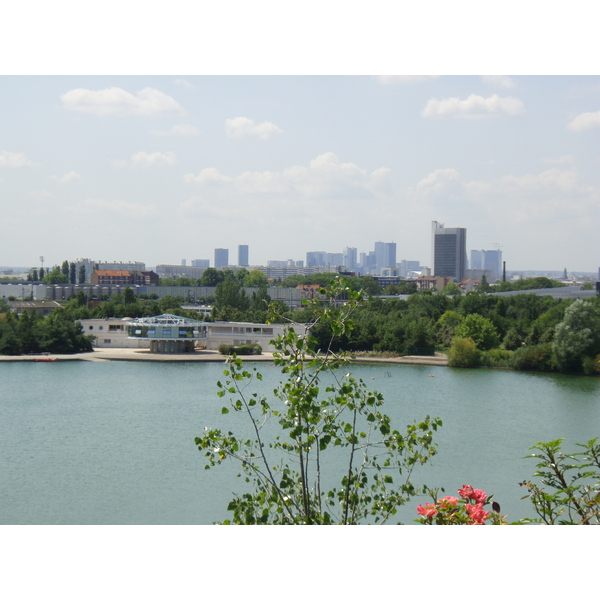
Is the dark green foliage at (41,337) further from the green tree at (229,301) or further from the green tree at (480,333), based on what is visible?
the green tree at (480,333)

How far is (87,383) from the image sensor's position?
9.40 meters

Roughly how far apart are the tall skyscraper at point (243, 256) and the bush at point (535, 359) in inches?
1381

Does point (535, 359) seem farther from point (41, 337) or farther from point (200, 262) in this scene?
point (200, 262)

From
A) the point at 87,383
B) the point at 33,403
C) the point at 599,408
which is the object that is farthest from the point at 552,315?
the point at 33,403

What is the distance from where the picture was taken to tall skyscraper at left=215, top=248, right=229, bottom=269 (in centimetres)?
5118

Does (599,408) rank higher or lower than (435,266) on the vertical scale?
lower

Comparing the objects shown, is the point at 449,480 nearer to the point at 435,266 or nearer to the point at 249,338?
the point at 249,338

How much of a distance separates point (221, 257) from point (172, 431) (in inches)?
1799

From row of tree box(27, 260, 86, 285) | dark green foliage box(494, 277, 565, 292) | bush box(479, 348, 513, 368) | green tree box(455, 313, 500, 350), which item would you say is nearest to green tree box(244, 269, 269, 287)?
row of tree box(27, 260, 86, 285)

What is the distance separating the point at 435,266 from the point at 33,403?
38.7 metres

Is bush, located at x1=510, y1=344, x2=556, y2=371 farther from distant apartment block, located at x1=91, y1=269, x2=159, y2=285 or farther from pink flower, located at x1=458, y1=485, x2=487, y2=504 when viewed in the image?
distant apartment block, located at x1=91, y1=269, x2=159, y2=285

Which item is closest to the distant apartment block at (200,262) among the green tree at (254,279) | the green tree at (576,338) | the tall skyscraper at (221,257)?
the tall skyscraper at (221,257)

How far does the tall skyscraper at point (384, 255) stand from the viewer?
5303 cm

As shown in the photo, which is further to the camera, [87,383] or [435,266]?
[435,266]
